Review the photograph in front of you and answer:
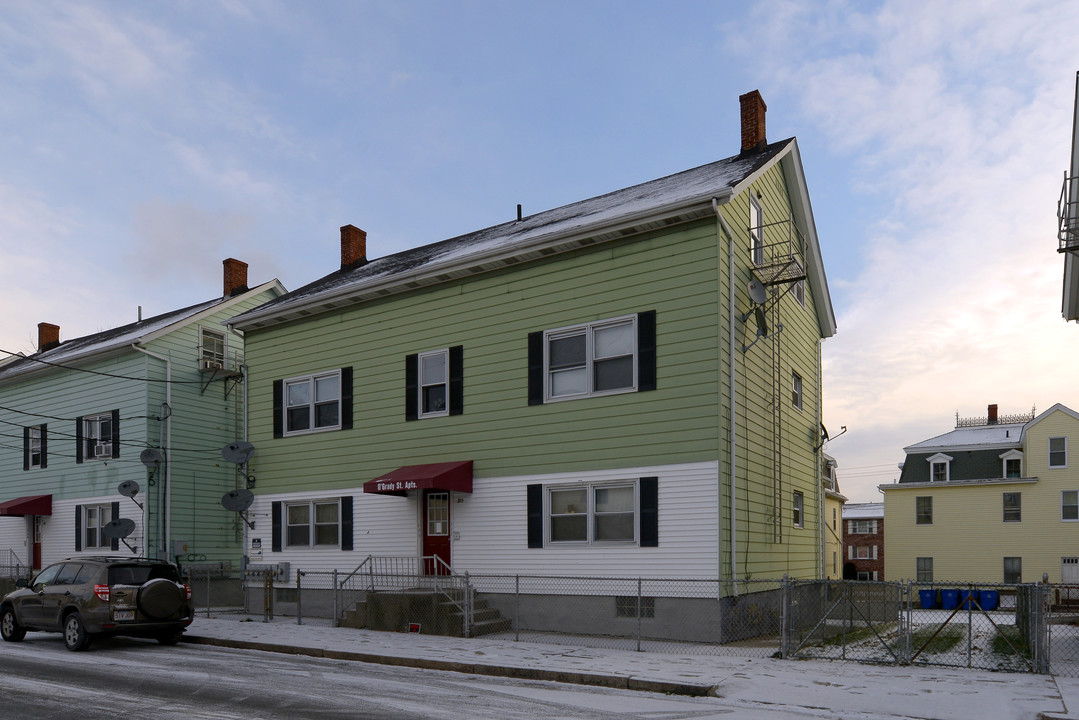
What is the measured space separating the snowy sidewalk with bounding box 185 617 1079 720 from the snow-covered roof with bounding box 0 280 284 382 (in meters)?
14.0

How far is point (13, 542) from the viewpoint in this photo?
30.5 meters

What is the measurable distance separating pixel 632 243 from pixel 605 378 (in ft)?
8.62

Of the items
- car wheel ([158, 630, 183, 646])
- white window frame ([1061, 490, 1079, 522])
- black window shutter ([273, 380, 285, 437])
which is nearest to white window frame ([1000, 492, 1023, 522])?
white window frame ([1061, 490, 1079, 522])

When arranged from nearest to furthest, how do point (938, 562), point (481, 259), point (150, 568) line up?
point (150, 568) < point (481, 259) < point (938, 562)

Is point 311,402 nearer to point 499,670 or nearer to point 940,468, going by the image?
point 499,670

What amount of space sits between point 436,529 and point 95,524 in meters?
14.3

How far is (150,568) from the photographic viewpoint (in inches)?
647

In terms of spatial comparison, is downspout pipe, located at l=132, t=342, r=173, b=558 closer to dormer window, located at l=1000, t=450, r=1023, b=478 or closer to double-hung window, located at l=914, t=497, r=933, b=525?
double-hung window, located at l=914, t=497, r=933, b=525

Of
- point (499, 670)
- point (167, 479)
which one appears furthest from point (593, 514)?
point (167, 479)

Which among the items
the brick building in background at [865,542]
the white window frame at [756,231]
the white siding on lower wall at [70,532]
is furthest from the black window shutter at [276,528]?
the brick building in background at [865,542]

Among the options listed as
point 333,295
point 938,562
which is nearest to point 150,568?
point 333,295

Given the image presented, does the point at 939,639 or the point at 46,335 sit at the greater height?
the point at 46,335

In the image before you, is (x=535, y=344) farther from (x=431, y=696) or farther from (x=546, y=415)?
(x=431, y=696)

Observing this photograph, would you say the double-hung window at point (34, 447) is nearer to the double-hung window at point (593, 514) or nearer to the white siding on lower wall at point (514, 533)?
the white siding on lower wall at point (514, 533)
